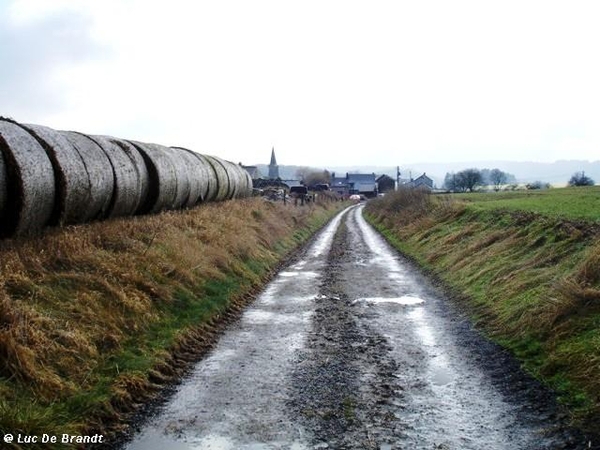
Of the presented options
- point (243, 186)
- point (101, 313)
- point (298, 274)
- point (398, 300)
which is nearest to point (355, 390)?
point (101, 313)

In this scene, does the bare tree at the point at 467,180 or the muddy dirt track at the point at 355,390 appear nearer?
the muddy dirt track at the point at 355,390

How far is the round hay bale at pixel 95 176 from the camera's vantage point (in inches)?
537

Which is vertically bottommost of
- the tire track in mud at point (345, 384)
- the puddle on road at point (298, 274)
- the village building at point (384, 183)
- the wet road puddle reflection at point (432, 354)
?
the puddle on road at point (298, 274)

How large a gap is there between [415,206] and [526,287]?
27285 mm

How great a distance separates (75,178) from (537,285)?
10.0 m

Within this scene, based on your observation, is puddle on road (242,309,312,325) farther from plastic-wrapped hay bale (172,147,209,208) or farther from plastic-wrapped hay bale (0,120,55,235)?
plastic-wrapped hay bale (172,147,209,208)

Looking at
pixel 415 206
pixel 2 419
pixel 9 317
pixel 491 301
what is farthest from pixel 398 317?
pixel 415 206

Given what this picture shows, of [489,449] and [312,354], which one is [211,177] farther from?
[489,449]

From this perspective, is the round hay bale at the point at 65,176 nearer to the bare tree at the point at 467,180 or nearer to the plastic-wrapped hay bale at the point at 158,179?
the plastic-wrapped hay bale at the point at 158,179

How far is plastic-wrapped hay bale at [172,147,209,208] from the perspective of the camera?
23.3 m

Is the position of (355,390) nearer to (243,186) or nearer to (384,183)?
(243,186)

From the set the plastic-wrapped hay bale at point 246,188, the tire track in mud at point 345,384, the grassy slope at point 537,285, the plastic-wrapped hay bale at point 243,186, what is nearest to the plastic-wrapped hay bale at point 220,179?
the plastic-wrapped hay bale at point 243,186

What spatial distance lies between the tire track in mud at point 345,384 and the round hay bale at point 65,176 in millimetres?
5687

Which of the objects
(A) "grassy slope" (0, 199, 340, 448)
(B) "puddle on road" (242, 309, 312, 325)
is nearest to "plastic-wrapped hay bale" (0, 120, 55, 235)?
(A) "grassy slope" (0, 199, 340, 448)
